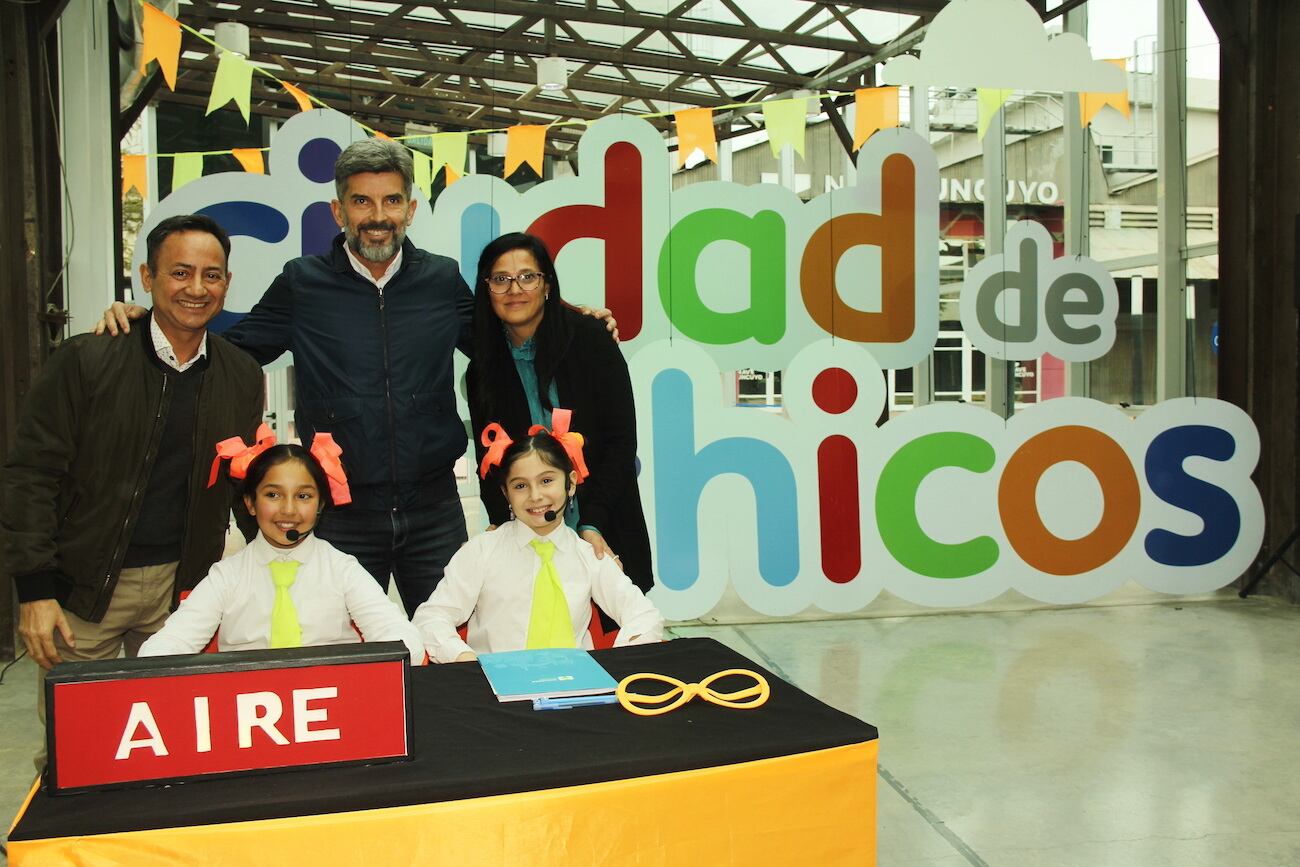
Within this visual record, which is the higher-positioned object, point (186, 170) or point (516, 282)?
point (186, 170)

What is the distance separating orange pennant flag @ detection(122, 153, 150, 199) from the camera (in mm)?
3947

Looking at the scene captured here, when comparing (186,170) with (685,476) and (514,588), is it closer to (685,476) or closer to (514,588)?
(685,476)

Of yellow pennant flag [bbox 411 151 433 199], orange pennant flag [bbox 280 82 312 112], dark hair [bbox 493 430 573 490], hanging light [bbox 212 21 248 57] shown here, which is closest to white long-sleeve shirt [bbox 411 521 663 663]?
dark hair [bbox 493 430 573 490]

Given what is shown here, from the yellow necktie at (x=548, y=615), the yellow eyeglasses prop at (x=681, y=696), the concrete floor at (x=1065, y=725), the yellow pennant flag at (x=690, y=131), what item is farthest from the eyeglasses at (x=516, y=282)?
the yellow pennant flag at (x=690, y=131)

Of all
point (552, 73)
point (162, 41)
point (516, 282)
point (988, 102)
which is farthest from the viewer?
point (988, 102)

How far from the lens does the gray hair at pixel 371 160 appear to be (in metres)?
2.45

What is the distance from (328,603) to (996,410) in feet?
10.9

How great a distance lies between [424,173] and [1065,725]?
3000 millimetres

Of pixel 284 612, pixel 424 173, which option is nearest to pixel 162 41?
pixel 424 173

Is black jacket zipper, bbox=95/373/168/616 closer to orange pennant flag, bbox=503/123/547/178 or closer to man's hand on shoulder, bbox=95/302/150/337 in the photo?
man's hand on shoulder, bbox=95/302/150/337

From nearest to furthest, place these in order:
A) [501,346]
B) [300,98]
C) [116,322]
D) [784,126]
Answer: [116,322], [501,346], [300,98], [784,126]

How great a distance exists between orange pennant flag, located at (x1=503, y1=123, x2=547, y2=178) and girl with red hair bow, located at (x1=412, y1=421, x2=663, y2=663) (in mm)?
2049

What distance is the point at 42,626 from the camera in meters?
2.04

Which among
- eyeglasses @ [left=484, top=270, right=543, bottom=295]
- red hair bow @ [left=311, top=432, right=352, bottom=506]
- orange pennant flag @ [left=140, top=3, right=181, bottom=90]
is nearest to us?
red hair bow @ [left=311, top=432, right=352, bottom=506]
